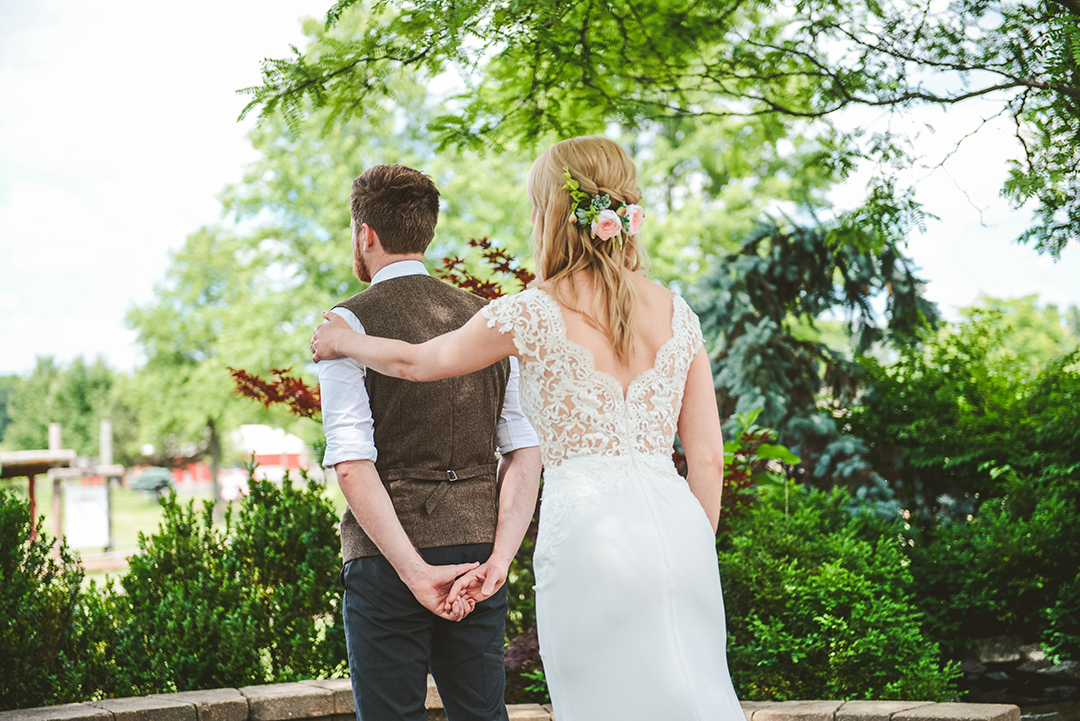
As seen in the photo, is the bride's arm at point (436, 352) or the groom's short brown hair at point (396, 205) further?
the groom's short brown hair at point (396, 205)

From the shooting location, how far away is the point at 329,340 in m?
2.04

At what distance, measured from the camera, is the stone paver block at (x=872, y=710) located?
3.28m

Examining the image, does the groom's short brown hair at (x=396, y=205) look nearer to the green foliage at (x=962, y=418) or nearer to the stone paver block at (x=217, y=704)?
the stone paver block at (x=217, y=704)

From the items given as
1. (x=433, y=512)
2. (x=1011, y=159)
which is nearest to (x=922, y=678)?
(x=1011, y=159)

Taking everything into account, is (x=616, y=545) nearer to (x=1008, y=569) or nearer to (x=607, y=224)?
(x=607, y=224)

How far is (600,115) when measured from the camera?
4.75m

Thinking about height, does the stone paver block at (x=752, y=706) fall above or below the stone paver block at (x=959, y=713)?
below

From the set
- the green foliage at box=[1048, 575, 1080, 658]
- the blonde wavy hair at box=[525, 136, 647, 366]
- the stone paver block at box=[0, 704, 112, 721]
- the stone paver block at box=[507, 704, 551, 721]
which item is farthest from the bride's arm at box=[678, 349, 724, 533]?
the green foliage at box=[1048, 575, 1080, 658]

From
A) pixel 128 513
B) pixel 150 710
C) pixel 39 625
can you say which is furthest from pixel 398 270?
pixel 128 513

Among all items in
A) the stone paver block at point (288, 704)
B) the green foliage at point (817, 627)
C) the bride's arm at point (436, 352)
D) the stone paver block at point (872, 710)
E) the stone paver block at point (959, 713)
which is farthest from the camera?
the green foliage at point (817, 627)

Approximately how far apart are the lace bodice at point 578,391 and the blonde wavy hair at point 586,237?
70 millimetres

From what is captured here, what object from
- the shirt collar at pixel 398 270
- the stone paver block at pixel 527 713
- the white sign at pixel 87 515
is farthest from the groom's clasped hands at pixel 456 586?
the white sign at pixel 87 515

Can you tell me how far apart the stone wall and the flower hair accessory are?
92.1 inches

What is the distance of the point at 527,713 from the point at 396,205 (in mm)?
2381
